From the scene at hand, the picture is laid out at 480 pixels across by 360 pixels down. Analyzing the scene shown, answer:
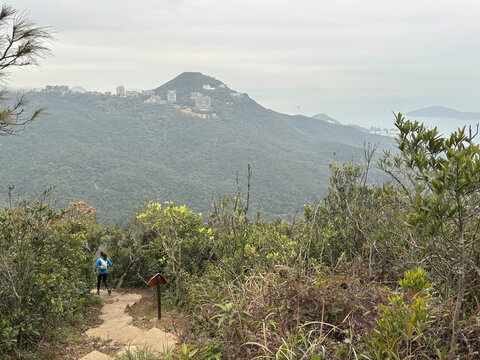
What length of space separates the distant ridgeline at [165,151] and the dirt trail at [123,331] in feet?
74.1

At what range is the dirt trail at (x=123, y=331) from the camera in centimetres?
459

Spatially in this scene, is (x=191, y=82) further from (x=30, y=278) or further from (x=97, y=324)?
(x=30, y=278)

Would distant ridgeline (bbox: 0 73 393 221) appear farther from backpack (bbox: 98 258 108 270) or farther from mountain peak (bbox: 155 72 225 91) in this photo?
backpack (bbox: 98 258 108 270)

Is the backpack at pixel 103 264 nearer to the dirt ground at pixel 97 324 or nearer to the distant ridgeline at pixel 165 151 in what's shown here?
the dirt ground at pixel 97 324

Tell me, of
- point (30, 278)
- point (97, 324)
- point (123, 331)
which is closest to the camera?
point (30, 278)

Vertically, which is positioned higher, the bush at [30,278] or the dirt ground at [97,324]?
the bush at [30,278]

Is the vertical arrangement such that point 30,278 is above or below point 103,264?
above

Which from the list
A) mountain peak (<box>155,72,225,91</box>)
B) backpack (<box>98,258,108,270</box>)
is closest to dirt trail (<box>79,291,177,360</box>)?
backpack (<box>98,258,108,270</box>)

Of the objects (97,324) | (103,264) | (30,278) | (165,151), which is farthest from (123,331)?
(165,151)

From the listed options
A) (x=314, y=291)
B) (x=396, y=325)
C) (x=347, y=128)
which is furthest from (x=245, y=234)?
(x=347, y=128)

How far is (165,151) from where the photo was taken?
11319 centimetres

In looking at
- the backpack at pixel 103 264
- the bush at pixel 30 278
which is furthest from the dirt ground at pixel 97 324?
the backpack at pixel 103 264

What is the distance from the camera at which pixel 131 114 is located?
140 meters

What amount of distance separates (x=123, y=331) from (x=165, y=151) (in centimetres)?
11048
